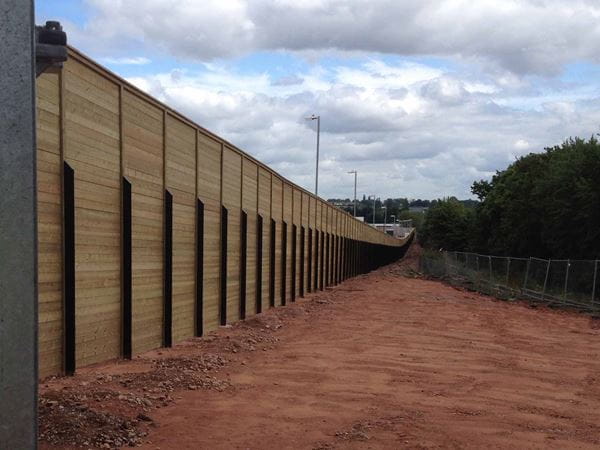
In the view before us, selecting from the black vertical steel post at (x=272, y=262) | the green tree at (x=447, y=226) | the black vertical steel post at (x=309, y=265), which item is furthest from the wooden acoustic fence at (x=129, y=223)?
the green tree at (x=447, y=226)

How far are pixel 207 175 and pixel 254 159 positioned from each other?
4.98 meters

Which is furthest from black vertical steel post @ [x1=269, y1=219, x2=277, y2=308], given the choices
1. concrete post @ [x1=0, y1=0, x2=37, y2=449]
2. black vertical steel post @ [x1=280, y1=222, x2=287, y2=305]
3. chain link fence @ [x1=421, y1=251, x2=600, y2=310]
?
concrete post @ [x1=0, y1=0, x2=37, y2=449]

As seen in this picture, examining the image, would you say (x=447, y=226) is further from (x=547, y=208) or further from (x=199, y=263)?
(x=199, y=263)

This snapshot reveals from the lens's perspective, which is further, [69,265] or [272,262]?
[272,262]

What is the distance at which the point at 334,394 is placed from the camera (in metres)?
9.26

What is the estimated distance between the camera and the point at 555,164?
52.0 metres

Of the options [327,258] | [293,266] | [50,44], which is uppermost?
[50,44]

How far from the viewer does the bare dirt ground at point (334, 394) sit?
692 centimetres

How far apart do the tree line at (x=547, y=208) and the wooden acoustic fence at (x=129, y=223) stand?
97.6ft

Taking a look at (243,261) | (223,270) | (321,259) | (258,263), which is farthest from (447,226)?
(223,270)

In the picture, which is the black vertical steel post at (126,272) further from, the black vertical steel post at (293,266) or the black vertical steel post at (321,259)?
the black vertical steel post at (321,259)

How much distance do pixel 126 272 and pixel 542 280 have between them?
2496 cm

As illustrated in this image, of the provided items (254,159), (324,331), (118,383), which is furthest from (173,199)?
(254,159)

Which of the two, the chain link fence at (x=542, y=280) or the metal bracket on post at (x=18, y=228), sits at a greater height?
the metal bracket on post at (x=18, y=228)
